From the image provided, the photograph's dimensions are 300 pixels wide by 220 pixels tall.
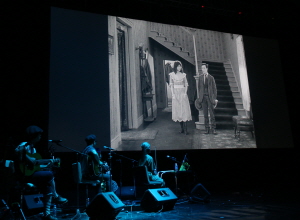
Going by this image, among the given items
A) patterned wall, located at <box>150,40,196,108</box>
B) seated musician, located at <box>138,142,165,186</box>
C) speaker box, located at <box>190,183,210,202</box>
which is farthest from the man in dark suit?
seated musician, located at <box>138,142,165,186</box>

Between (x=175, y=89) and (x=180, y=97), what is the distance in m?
0.22

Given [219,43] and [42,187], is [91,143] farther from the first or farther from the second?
[219,43]

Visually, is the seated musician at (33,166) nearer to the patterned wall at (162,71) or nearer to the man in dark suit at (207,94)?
the patterned wall at (162,71)

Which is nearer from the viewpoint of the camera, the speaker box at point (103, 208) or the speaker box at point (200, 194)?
the speaker box at point (103, 208)

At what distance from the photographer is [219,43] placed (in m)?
6.92

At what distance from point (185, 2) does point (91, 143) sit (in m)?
4.75

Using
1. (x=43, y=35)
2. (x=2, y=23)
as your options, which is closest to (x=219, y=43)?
(x=43, y=35)

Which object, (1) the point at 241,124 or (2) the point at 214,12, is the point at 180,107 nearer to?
(1) the point at 241,124

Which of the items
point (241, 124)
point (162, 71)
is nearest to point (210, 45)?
point (162, 71)

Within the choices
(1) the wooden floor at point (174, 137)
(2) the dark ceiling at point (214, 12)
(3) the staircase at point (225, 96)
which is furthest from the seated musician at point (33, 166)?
(3) the staircase at point (225, 96)

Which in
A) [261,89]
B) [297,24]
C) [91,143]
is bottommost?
[91,143]

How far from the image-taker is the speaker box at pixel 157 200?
365 centimetres

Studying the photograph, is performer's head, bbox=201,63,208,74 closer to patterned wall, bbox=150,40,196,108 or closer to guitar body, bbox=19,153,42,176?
patterned wall, bbox=150,40,196,108

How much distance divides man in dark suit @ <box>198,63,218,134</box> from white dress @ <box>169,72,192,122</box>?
1.32 ft
